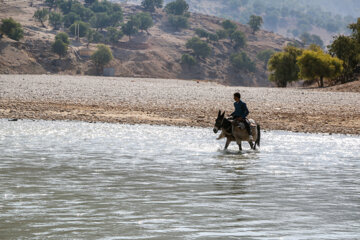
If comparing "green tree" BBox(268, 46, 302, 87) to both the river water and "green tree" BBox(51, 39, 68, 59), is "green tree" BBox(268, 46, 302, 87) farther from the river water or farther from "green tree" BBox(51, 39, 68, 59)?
"green tree" BBox(51, 39, 68, 59)

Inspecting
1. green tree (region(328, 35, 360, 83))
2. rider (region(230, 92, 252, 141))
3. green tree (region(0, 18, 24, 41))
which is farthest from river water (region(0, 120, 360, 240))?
green tree (region(0, 18, 24, 41))

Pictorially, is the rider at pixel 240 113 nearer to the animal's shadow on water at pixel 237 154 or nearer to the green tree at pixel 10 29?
the animal's shadow on water at pixel 237 154

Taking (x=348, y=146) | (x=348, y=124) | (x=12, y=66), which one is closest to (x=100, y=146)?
(x=348, y=146)

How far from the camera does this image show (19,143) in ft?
64.0

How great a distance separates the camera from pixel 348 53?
7881 cm

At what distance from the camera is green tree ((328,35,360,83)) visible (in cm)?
7769

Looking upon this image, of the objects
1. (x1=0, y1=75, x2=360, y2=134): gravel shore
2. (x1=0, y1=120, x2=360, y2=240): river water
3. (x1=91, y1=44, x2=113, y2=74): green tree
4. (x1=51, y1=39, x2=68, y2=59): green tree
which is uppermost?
(x1=51, y1=39, x2=68, y2=59): green tree

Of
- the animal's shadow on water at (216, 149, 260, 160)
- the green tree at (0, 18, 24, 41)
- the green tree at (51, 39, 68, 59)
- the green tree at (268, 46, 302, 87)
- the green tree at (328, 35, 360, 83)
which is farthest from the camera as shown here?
the green tree at (51, 39, 68, 59)

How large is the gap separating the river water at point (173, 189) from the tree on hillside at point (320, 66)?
55216 mm

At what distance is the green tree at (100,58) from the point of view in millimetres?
175375

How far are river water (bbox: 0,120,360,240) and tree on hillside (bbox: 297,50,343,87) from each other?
2174 inches

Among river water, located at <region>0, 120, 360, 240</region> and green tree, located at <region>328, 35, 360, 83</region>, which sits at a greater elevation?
green tree, located at <region>328, 35, 360, 83</region>

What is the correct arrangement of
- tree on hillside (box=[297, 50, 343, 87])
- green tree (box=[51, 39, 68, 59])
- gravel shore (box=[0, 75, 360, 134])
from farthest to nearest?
green tree (box=[51, 39, 68, 59]) → tree on hillside (box=[297, 50, 343, 87]) → gravel shore (box=[0, 75, 360, 134])

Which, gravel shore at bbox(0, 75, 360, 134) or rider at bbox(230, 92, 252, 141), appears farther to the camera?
gravel shore at bbox(0, 75, 360, 134)
